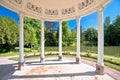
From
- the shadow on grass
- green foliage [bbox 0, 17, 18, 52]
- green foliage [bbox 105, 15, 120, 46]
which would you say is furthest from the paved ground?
green foliage [bbox 105, 15, 120, 46]

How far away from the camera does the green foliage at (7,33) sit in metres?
27.8

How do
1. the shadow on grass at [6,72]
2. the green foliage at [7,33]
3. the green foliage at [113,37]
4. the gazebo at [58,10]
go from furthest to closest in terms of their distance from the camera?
the green foliage at [113,37] → the green foliage at [7,33] → the gazebo at [58,10] → the shadow on grass at [6,72]

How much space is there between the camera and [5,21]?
29.4 m

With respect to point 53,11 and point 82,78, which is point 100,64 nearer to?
point 82,78

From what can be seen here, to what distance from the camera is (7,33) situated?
28.3 meters

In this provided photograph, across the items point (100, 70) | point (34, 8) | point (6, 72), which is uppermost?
point (34, 8)

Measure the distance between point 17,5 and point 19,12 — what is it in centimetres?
85

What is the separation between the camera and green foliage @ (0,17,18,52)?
2781 centimetres

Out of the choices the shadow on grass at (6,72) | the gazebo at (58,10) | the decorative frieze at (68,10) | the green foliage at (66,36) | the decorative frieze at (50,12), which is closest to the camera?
the shadow on grass at (6,72)

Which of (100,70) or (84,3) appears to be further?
(84,3)

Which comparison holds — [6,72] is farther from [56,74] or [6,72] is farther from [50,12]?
[50,12]

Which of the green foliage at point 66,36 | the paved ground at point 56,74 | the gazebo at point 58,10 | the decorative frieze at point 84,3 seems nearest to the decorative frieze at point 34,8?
the gazebo at point 58,10

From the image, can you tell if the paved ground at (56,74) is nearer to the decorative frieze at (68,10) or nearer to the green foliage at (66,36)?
the decorative frieze at (68,10)

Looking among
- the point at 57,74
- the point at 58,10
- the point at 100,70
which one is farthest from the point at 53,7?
the point at 100,70
